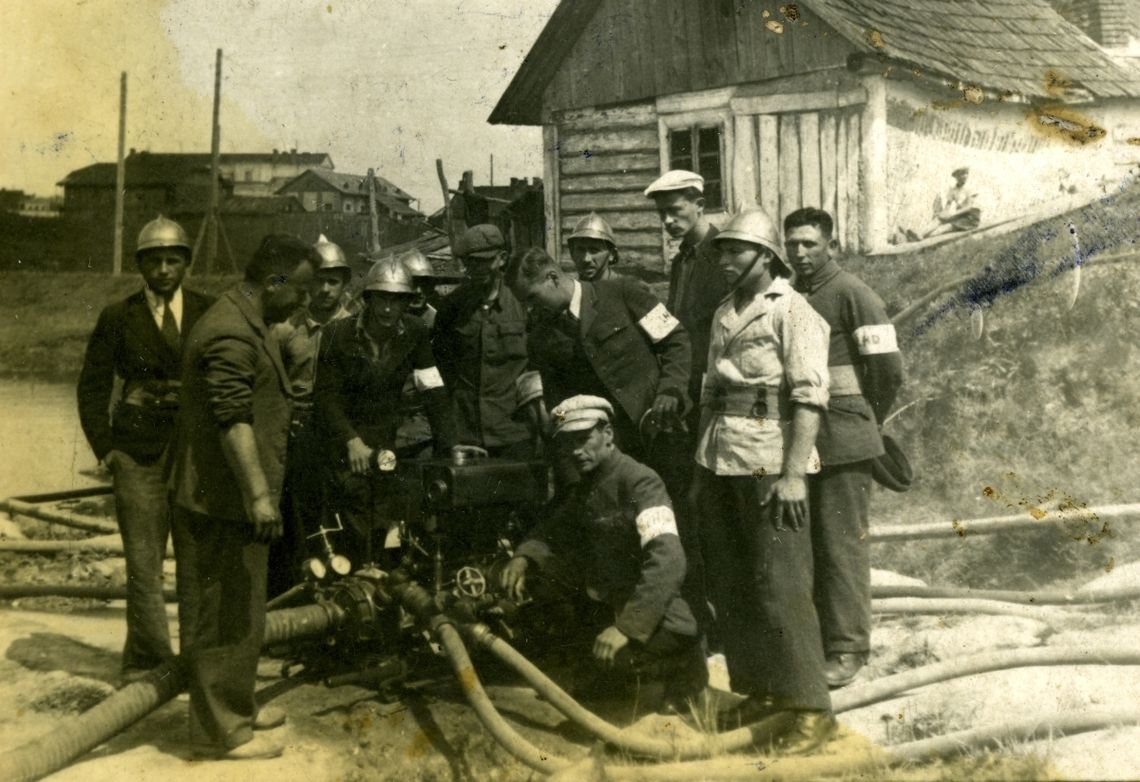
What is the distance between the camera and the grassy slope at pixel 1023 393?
5695 mm

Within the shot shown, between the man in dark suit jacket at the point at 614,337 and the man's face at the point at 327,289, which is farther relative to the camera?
the man's face at the point at 327,289

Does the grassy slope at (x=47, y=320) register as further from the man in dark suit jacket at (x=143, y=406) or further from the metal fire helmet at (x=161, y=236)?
the metal fire helmet at (x=161, y=236)

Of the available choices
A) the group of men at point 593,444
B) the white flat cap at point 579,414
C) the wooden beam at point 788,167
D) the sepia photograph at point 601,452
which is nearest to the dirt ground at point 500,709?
the sepia photograph at point 601,452

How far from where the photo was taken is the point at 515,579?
411 centimetres

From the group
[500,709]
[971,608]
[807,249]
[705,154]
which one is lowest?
[500,709]

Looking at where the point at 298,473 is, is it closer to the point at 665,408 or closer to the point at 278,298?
the point at 278,298

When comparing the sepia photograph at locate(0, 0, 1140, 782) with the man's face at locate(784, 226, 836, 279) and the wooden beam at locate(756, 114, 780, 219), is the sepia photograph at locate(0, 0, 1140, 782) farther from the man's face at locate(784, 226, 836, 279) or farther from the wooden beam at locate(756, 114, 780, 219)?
the wooden beam at locate(756, 114, 780, 219)

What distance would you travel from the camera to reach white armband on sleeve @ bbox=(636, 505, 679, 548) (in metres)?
3.89

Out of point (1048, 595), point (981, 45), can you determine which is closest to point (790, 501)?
point (1048, 595)

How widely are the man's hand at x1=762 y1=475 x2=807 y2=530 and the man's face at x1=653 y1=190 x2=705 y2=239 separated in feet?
5.16

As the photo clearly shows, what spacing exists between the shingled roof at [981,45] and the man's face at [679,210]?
321 cm

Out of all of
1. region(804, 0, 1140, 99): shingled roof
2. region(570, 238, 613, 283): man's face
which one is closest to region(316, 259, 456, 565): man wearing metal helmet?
region(570, 238, 613, 283): man's face

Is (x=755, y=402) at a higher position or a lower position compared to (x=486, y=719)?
higher

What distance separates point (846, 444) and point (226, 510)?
2496 millimetres
